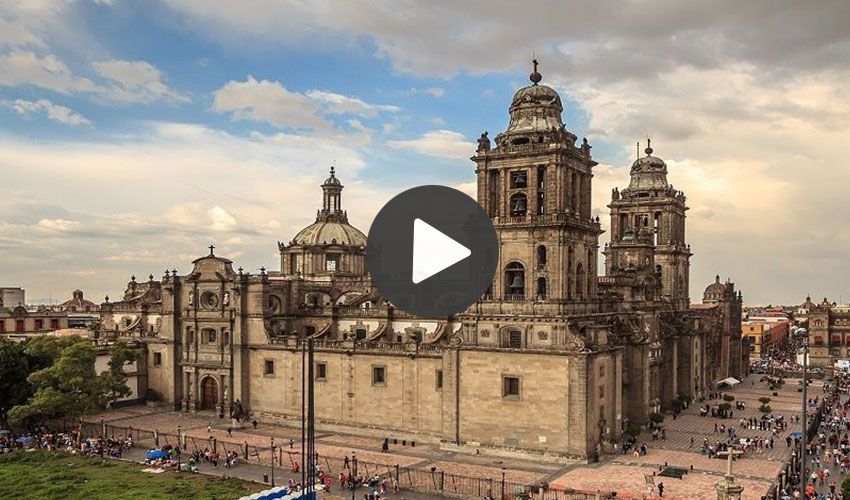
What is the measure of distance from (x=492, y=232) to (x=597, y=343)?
34.4 feet

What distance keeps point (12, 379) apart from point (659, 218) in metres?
67.5

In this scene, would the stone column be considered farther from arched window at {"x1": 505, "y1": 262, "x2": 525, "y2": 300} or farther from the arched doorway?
the arched doorway

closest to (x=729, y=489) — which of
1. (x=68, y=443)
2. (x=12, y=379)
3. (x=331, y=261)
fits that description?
(x=68, y=443)

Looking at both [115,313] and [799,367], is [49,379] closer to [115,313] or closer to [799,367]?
[115,313]

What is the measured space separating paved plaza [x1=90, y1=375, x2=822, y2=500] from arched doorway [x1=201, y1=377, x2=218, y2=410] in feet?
4.90

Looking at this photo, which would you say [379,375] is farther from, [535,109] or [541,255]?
[535,109]

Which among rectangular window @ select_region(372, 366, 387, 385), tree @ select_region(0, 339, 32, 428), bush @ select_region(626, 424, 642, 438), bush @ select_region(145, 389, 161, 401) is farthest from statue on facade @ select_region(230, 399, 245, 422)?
bush @ select_region(626, 424, 642, 438)

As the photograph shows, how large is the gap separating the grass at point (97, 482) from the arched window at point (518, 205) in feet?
81.2

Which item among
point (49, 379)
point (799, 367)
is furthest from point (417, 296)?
point (799, 367)

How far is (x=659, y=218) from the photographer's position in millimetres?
88500

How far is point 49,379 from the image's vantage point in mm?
55344

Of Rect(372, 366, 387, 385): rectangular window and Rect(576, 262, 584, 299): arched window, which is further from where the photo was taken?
Rect(372, 366, 387, 385): rectangular window

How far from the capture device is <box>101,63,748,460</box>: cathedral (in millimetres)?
51125

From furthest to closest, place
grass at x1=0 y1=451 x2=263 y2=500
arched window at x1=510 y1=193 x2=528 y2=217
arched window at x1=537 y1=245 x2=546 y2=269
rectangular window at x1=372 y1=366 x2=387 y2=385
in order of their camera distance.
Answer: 1. rectangular window at x1=372 y1=366 x2=387 y2=385
2. arched window at x1=510 y1=193 x2=528 y2=217
3. arched window at x1=537 y1=245 x2=546 y2=269
4. grass at x1=0 y1=451 x2=263 y2=500
